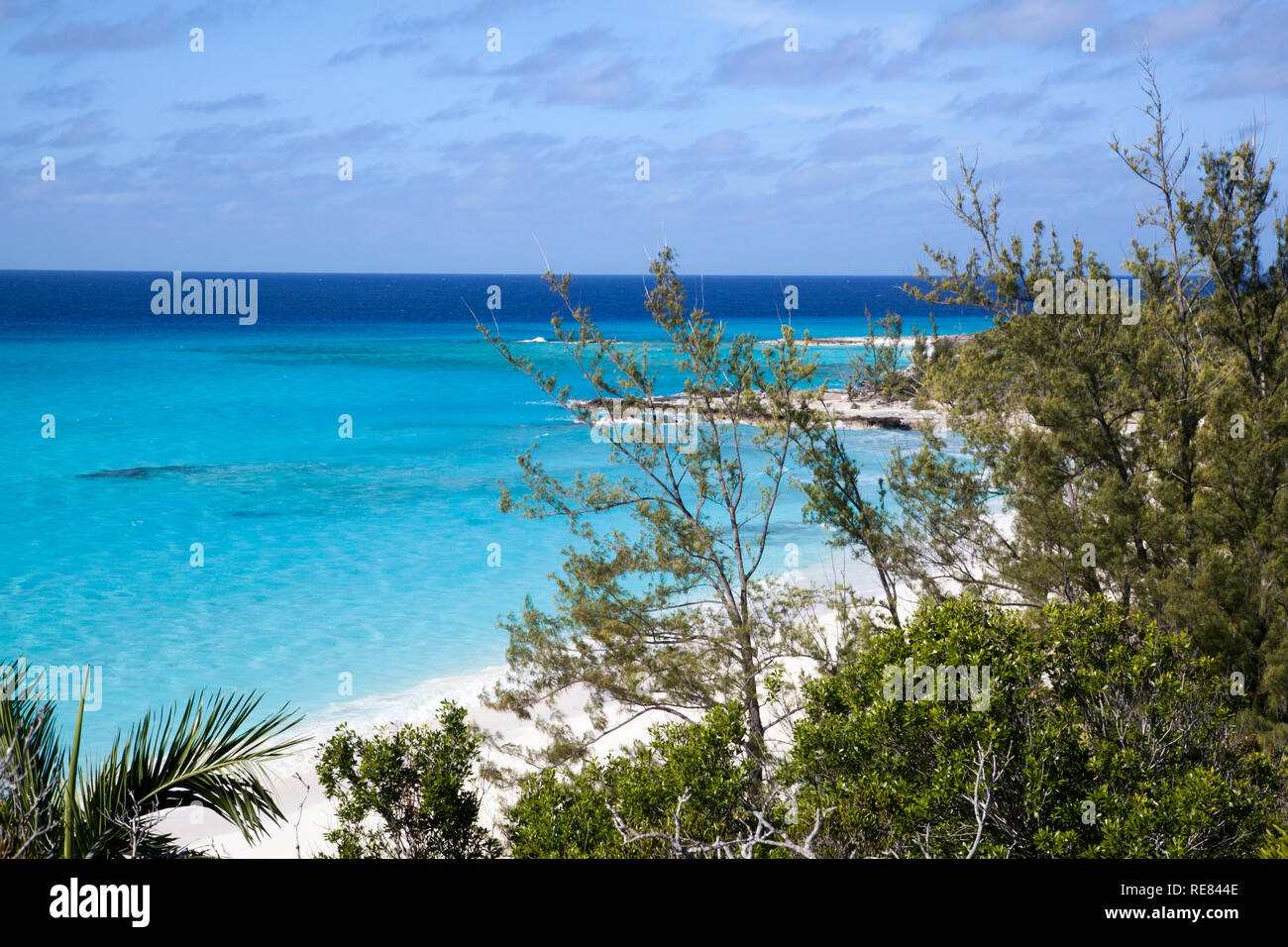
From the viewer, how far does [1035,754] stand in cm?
499

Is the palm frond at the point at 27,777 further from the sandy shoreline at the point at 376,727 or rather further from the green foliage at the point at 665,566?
the green foliage at the point at 665,566

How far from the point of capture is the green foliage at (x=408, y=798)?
5.89 metres

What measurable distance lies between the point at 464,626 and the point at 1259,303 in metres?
14.9

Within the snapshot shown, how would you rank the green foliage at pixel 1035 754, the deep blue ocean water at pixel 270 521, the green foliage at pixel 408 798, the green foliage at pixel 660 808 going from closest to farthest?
the green foliage at pixel 1035 754 → the green foliage at pixel 660 808 → the green foliage at pixel 408 798 → the deep blue ocean water at pixel 270 521

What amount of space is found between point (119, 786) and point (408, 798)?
5.43 ft

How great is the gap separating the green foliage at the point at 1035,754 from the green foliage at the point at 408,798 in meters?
2.06

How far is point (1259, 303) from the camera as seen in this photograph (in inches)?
386

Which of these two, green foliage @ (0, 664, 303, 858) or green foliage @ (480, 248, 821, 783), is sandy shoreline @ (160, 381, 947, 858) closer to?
green foliage @ (480, 248, 821, 783)

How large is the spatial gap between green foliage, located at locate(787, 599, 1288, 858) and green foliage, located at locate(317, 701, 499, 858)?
2060 mm

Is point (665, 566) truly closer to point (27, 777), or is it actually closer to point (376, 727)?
point (376, 727)

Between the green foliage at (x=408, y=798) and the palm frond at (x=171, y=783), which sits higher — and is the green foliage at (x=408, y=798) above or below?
below

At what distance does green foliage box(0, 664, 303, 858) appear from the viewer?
4609mm

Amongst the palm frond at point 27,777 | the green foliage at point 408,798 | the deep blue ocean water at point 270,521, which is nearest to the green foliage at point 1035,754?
the green foliage at point 408,798

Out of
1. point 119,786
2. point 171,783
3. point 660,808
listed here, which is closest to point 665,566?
point 660,808
